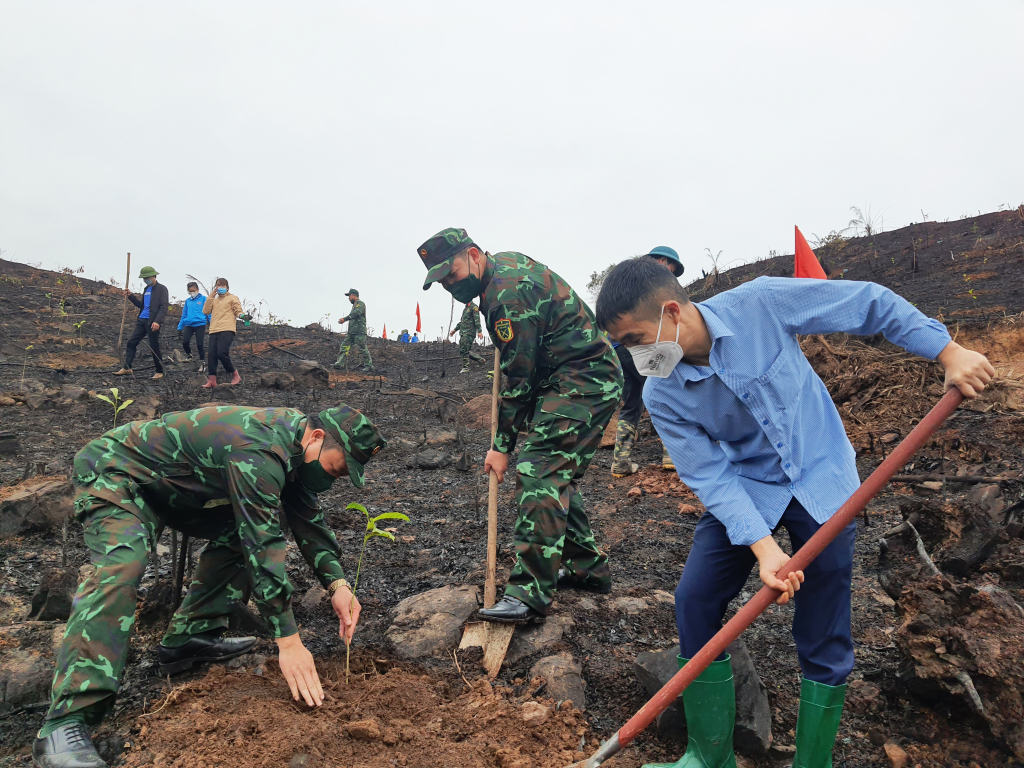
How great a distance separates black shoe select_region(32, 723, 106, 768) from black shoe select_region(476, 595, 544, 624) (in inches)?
58.4

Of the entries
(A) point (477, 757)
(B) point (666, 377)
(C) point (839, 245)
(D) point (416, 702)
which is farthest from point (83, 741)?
(C) point (839, 245)

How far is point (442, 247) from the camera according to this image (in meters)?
3.22

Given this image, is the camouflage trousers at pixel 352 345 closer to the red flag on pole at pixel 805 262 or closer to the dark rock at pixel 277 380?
the dark rock at pixel 277 380

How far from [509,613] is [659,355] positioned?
1509 millimetres

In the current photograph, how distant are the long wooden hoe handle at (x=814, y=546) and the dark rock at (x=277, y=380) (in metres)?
10.2

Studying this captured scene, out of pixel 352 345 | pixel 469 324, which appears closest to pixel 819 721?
pixel 469 324

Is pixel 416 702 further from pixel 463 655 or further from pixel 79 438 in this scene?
pixel 79 438

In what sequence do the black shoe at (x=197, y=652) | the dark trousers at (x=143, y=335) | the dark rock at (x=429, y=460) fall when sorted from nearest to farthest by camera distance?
the black shoe at (x=197, y=652), the dark rock at (x=429, y=460), the dark trousers at (x=143, y=335)

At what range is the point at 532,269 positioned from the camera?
3.28 meters

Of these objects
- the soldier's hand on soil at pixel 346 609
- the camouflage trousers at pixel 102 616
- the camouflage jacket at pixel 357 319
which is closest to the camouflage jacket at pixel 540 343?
the soldier's hand on soil at pixel 346 609

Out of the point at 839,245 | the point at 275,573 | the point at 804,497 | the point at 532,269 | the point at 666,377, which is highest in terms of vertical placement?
the point at 839,245

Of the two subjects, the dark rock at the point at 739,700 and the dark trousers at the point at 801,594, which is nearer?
the dark trousers at the point at 801,594

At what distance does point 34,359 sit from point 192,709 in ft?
38.0

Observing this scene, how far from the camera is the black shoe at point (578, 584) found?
11.4 feet
